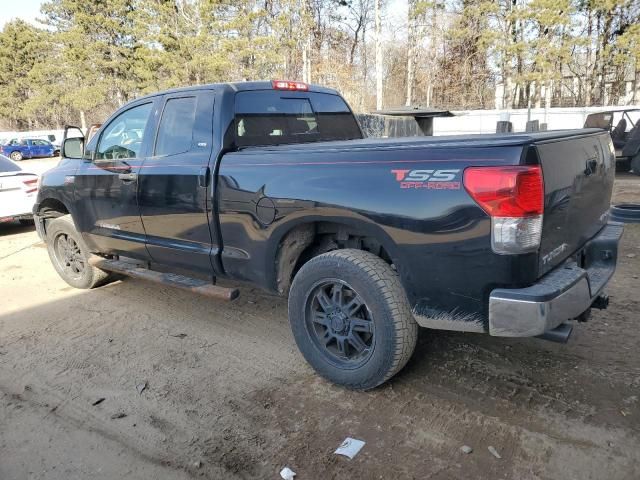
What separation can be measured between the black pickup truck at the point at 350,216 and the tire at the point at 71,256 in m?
0.53

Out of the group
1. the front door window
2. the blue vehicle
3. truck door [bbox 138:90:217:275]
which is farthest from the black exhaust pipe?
the blue vehicle

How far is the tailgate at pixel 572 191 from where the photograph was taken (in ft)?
8.46

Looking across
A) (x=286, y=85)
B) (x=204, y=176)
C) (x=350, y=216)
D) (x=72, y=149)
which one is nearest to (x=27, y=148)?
(x=72, y=149)

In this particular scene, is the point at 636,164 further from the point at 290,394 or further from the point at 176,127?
the point at 290,394

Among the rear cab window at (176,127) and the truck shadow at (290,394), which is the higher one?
the rear cab window at (176,127)

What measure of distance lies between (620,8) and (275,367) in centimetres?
3044

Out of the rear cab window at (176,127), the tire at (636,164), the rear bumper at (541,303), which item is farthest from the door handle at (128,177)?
Result: the tire at (636,164)

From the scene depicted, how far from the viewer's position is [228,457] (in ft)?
8.75

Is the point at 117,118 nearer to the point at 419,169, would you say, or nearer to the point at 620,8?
the point at 419,169

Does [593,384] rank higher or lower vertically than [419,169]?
lower

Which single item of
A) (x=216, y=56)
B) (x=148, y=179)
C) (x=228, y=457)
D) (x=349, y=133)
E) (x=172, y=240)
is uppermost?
(x=216, y=56)

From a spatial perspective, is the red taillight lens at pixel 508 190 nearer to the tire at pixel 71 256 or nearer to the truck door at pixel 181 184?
the truck door at pixel 181 184

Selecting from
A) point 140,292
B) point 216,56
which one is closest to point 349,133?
point 140,292

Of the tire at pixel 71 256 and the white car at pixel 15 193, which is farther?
the white car at pixel 15 193
